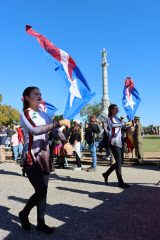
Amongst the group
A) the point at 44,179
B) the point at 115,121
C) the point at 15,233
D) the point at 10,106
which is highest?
the point at 10,106

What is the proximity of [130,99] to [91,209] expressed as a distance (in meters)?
7.65

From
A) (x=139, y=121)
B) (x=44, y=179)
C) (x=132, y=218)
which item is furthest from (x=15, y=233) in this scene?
(x=139, y=121)

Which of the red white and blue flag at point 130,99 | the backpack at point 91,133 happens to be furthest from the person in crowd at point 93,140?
the red white and blue flag at point 130,99

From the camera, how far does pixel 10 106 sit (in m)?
112

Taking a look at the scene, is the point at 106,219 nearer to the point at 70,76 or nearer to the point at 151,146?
the point at 70,76

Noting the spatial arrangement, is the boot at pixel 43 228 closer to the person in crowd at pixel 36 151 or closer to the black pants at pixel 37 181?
the person in crowd at pixel 36 151

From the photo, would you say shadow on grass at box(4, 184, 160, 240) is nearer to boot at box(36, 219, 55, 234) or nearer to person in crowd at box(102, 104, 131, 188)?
boot at box(36, 219, 55, 234)

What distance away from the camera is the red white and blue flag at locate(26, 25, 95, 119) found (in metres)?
8.62

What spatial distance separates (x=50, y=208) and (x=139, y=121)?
8944 millimetres

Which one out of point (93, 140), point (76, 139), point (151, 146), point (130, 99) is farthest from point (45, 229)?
point (151, 146)

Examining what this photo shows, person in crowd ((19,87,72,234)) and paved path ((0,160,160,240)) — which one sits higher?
person in crowd ((19,87,72,234))

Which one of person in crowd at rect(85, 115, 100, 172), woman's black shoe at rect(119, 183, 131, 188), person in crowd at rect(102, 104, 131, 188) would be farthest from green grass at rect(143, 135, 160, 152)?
person in crowd at rect(102, 104, 131, 188)

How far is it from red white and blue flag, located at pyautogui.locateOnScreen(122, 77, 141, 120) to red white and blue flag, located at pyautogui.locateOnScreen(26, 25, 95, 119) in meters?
4.38

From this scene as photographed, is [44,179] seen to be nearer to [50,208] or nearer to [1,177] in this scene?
[50,208]
